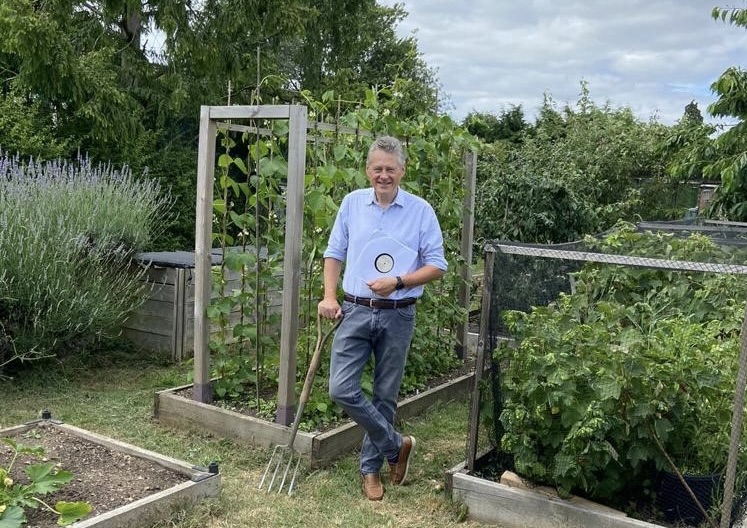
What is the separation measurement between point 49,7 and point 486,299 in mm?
9140

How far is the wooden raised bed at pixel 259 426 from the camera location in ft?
12.0

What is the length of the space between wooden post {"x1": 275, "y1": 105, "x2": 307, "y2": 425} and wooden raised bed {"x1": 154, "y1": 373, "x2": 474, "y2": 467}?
13cm

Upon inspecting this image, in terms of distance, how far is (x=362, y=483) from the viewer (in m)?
3.50

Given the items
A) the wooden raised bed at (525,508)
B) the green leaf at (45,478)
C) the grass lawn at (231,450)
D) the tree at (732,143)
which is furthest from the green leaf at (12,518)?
the tree at (732,143)

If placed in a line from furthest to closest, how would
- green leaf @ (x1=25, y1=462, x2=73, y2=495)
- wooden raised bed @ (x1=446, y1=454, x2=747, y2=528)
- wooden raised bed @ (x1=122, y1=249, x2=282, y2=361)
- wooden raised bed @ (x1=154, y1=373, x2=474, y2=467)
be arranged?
wooden raised bed @ (x1=122, y1=249, x2=282, y2=361), wooden raised bed @ (x1=154, y1=373, x2=474, y2=467), wooden raised bed @ (x1=446, y1=454, x2=747, y2=528), green leaf @ (x1=25, y1=462, x2=73, y2=495)

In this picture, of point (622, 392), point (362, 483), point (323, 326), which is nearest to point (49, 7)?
point (323, 326)

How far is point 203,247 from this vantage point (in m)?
4.14

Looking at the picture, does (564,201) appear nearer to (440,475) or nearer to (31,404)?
(440,475)

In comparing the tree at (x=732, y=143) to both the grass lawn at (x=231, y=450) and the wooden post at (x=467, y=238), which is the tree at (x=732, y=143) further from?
the grass lawn at (x=231, y=450)

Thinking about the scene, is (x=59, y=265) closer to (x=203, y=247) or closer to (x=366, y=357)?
(x=203, y=247)

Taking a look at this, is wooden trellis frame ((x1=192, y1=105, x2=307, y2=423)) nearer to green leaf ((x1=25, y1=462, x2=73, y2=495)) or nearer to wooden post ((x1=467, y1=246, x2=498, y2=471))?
wooden post ((x1=467, y1=246, x2=498, y2=471))

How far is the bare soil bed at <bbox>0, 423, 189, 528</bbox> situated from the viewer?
2908mm

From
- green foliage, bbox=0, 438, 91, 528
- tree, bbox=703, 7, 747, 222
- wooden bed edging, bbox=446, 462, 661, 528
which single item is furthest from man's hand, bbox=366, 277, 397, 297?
tree, bbox=703, 7, 747, 222

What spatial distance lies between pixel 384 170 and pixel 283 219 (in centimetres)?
138
